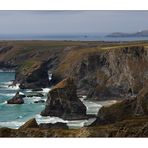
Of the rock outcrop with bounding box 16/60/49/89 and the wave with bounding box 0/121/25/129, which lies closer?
the wave with bounding box 0/121/25/129


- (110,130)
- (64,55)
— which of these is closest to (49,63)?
(64,55)

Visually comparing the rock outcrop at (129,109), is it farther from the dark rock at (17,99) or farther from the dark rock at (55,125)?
the dark rock at (17,99)

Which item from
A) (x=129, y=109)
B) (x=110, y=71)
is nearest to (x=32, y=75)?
(x=110, y=71)

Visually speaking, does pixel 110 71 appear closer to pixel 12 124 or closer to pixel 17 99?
pixel 17 99

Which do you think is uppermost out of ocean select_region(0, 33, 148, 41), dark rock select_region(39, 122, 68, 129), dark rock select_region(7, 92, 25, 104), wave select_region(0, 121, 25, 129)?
ocean select_region(0, 33, 148, 41)

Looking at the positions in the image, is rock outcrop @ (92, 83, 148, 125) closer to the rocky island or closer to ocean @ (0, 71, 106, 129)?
the rocky island

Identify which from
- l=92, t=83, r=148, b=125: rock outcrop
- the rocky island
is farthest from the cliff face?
l=92, t=83, r=148, b=125: rock outcrop

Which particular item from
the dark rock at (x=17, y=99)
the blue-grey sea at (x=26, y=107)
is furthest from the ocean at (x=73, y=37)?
the dark rock at (x=17, y=99)
